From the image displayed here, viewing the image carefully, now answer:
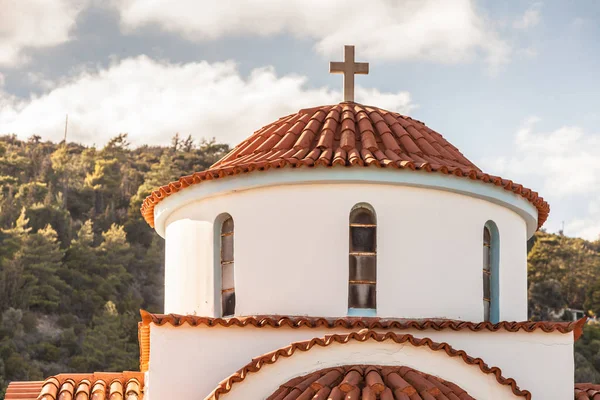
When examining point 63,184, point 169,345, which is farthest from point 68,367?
point 169,345

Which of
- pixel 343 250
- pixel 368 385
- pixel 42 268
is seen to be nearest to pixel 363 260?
pixel 343 250

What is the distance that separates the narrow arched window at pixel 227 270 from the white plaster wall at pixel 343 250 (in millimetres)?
132

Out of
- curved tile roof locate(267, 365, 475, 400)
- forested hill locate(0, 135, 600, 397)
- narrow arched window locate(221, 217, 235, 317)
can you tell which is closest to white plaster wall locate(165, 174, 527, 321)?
narrow arched window locate(221, 217, 235, 317)

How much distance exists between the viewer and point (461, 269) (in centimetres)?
1167

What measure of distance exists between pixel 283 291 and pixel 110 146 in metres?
66.8

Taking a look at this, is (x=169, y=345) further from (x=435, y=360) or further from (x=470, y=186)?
(x=470, y=186)

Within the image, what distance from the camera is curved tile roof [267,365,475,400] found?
9289 mm

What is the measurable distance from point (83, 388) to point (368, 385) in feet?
14.9

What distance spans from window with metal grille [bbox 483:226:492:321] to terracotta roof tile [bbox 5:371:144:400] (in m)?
4.35

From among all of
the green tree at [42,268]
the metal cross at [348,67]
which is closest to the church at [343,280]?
the metal cross at [348,67]

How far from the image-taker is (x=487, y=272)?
40.2 feet

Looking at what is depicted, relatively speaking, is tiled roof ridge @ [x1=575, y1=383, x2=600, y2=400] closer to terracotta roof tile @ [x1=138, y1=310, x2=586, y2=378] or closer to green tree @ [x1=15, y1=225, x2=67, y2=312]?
terracotta roof tile @ [x1=138, y1=310, x2=586, y2=378]

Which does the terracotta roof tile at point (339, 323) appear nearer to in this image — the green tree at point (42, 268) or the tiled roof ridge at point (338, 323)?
the tiled roof ridge at point (338, 323)

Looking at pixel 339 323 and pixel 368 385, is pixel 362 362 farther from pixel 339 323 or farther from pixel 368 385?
pixel 339 323
